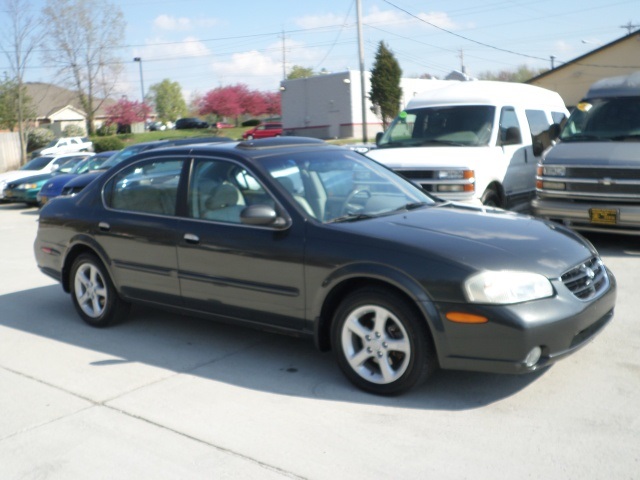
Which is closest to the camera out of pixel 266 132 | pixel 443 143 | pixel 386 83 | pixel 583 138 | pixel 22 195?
pixel 583 138

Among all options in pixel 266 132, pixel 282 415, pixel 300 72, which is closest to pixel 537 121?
pixel 282 415

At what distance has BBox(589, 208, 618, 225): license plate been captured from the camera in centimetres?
878

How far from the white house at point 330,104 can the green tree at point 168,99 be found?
251ft

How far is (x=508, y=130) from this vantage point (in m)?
10.5

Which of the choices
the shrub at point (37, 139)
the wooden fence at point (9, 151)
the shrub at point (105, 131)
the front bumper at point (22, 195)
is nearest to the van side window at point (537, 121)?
the front bumper at point (22, 195)

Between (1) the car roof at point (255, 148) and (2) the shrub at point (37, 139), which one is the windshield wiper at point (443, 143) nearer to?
(1) the car roof at point (255, 148)

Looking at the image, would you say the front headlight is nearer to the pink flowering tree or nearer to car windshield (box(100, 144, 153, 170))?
car windshield (box(100, 144, 153, 170))

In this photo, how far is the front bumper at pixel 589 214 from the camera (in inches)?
342

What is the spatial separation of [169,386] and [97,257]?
1.89 meters

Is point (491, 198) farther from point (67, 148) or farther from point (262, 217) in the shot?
point (67, 148)

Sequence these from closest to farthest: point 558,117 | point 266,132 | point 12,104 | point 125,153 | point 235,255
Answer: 1. point 235,255
2. point 558,117
3. point 125,153
4. point 12,104
5. point 266,132

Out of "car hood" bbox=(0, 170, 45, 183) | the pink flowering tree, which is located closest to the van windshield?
"car hood" bbox=(0, 170, 45, 183)

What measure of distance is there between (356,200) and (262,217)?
2.61ft

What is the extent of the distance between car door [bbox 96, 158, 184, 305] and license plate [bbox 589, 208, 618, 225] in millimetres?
5335
